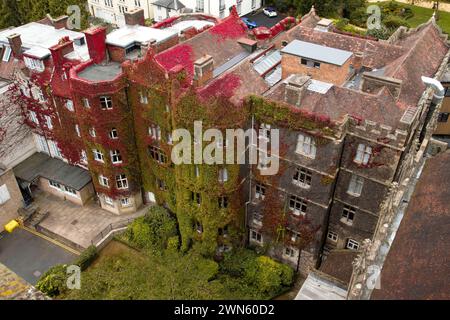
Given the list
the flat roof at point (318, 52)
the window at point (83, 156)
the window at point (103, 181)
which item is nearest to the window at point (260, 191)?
the flat roof at point (318, 52)

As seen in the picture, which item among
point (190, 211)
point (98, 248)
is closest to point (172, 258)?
point (190, 211)

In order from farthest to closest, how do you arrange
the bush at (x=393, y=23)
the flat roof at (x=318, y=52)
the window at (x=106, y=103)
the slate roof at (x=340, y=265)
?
the bush at (x=393, y=23) → the window at (x=106, y=103) → the flat roof at (x=318, y=52) → the slate roof at (x=340, y=265)

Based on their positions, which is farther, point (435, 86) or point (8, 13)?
point (8, 13)

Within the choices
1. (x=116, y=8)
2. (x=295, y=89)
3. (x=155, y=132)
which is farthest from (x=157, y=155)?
(x=116, y=8)

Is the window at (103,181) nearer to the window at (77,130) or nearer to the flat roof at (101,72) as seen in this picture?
the window at (77,130)

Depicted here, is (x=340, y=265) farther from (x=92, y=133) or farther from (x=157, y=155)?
(x=92, y=133)

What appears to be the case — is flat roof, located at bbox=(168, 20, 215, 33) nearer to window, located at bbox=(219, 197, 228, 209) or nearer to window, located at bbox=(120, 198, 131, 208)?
window, located at bbox=(120, 198, 131, 208)

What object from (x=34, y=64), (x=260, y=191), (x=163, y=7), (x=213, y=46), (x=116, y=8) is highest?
(x=213, y=46)
